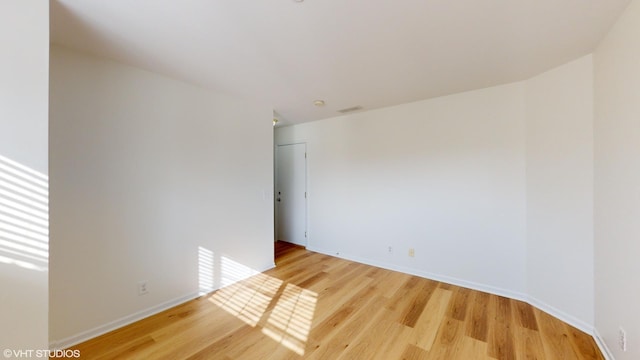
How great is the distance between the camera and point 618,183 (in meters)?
1.60

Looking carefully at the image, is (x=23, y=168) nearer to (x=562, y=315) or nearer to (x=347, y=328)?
(x=347, y=328)

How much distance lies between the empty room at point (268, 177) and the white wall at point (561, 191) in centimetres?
2

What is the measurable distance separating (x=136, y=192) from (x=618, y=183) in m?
3.83

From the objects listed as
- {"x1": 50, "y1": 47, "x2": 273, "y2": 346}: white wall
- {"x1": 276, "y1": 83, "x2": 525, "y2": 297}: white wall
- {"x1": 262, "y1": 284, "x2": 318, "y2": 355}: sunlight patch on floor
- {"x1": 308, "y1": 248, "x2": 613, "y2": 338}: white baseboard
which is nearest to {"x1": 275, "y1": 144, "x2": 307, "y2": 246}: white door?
{"x1": 276, "y1": 83, "x2": 525, "y2": 297}: white wall

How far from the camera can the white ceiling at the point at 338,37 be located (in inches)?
57.7

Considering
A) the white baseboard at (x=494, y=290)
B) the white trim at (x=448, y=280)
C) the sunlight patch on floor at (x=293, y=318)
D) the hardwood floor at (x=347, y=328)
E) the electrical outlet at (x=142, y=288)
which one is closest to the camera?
the hardwood floor at (x=347, y=328)

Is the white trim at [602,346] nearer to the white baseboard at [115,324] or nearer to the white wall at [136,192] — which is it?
the white wall at [136,192]

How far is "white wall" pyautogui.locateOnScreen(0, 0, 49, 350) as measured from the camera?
1.21m

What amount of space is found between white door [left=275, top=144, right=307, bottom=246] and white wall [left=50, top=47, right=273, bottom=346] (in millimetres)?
1455

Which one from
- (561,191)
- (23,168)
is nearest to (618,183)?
(561,191)

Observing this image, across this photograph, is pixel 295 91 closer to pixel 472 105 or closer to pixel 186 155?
pixel 186 155

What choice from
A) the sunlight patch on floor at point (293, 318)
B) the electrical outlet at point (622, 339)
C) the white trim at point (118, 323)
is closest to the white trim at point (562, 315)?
the electrical outlet at point (622, 339)

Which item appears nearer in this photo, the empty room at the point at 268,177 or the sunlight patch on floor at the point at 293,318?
the empty room at the point at 268,177

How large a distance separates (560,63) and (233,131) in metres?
3.48
